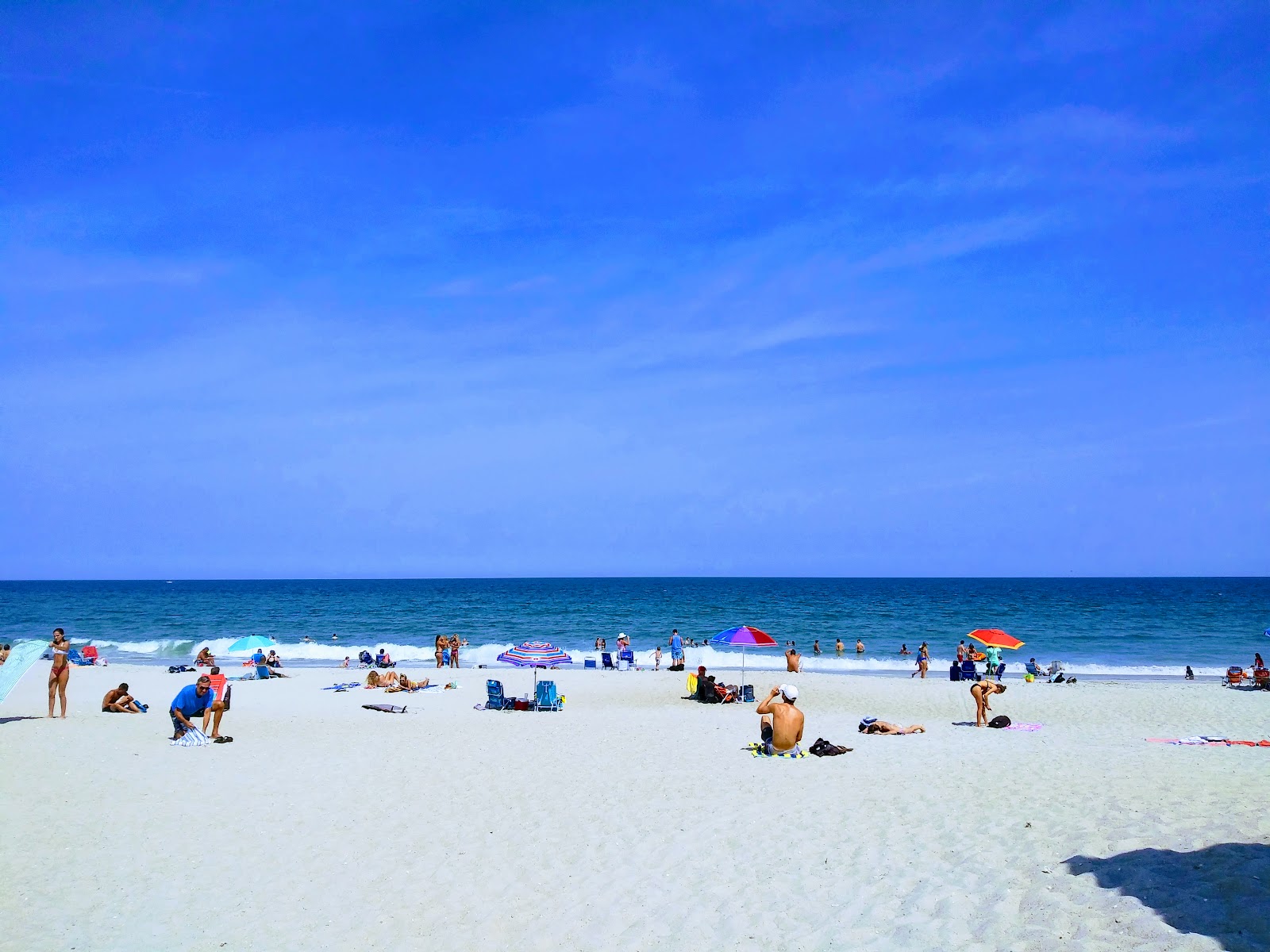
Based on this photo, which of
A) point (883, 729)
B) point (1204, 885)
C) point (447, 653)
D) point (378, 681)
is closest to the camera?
point (1204, 885)

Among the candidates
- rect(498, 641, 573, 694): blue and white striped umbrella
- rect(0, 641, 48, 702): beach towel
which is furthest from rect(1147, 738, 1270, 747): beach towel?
rect(0, 641, 48, 702): beach towel

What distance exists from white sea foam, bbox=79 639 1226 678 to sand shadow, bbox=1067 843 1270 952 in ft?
87.8

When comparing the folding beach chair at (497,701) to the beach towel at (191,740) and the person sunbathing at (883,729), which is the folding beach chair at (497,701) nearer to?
the beach towel at (191,740)

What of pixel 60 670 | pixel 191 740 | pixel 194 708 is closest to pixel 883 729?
pixel 191 740

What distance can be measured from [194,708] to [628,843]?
1065 cm

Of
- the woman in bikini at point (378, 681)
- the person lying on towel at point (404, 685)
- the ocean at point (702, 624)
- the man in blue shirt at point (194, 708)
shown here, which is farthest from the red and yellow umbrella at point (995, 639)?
the man in blue shirt at point (194, 708)

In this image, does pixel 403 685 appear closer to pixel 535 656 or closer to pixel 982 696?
pixel 535 656

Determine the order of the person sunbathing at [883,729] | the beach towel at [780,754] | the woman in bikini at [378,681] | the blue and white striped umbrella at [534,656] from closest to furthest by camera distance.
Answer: the beach towel at [780,754], the person sunbathing at [883,729], the blue and white striped umbrella at [534,656], the woman in bikini at [378,681]

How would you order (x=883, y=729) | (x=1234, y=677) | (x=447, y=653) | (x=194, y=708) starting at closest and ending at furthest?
(x=194, y=708) < (x=883, y=729) < (x=1234, y=677) < (x=447, y=653)

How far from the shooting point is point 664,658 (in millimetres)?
38562

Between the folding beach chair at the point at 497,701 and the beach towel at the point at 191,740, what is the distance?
23.2 ft

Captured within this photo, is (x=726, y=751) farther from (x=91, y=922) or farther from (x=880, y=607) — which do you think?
(x=880, y=607)

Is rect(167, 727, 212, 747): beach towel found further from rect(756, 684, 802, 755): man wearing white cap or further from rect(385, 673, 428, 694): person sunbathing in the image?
rect(756, 684, 802, 755): man wearing white cap

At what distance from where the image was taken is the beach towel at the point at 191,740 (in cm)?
1564
